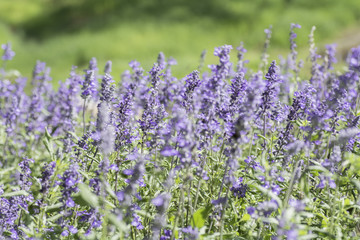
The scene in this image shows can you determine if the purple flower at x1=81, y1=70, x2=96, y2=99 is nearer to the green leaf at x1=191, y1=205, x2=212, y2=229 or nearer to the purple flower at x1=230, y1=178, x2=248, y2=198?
the purple flower at x1=230, y1=178, x2=248, y2=198

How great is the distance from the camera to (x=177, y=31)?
72.2ft

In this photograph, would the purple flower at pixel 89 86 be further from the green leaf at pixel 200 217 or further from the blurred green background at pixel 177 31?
the blurred green background at pixel 177 31

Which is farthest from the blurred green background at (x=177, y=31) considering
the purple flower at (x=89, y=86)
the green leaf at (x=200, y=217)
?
the green leaf at (x=200, y=217)

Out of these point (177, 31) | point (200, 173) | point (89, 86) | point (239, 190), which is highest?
point (177, 31)

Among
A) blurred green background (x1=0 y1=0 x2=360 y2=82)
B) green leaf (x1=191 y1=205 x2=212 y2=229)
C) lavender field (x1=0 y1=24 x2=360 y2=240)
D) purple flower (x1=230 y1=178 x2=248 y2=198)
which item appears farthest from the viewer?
blurred green background (x1=0 y1=0 x2=360 y2=82)

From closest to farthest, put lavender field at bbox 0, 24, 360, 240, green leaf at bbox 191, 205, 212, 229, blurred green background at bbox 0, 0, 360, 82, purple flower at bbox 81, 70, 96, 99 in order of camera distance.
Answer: lavender field at bbox 0, 24, 360, 240 < green leaf at bbox 191, 205, 212, 229 < purple flower at bbox 81, 70, 96, 99 < blurred green background at bbox 0, 0, 360, 82

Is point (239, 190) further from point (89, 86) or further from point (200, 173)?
point (89, 86)

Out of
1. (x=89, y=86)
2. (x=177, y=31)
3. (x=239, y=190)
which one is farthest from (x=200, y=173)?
(x=177, y=31)

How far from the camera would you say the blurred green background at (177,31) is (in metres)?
20.5

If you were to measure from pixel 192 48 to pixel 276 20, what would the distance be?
466 centimetres

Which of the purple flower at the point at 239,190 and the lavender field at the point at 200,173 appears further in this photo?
the purple flower at the point at 239,190

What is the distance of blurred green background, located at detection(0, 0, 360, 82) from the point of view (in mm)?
20469

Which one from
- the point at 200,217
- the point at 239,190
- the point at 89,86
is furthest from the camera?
the point at 89,86

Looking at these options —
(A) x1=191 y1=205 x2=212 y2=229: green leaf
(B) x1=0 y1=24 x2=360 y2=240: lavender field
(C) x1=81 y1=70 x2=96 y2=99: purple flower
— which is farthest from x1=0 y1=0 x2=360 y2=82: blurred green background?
(A) x1=191 y1=205 x2=212 y2=229: green leaf
